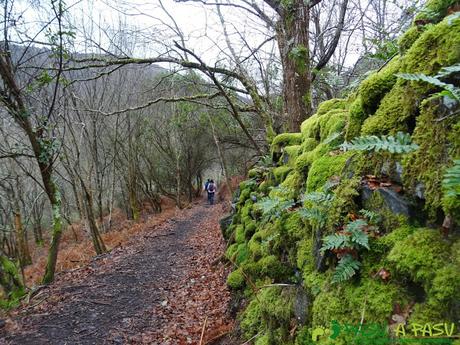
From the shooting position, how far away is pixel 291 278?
3.07 meters

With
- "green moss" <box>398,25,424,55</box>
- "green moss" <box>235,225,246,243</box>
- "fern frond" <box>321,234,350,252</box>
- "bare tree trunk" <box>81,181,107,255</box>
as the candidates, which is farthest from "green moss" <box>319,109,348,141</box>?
"bare tree trunk" <box>81,181,107,255</box>

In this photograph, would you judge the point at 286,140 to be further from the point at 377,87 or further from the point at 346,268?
the point at 346,268

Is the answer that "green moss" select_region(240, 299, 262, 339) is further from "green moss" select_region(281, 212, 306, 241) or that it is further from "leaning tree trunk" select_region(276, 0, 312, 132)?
"leaning tree trunk" select_region(276, 0, 312, 132)

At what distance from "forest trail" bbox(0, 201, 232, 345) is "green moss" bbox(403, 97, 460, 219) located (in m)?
3.25

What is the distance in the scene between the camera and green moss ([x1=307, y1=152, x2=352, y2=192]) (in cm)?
283

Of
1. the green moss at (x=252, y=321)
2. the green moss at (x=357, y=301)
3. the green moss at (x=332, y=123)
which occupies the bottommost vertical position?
the green moss at (x=252, y=321)

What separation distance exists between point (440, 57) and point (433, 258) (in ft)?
4.11

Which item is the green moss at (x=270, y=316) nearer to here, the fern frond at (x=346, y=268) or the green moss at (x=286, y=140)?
Result: the fern frond at (x=346, y=268)

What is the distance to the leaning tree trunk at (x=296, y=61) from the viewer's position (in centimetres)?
563

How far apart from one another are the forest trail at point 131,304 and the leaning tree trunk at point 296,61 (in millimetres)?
3612

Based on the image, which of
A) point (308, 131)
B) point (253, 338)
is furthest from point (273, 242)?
point (308, 131)

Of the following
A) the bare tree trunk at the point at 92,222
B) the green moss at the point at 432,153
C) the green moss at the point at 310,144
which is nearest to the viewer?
the green moss at the point at 432,153

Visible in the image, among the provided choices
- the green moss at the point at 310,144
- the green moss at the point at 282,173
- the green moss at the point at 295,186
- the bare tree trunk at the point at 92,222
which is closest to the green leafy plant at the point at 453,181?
the green moss at the point at 295,186

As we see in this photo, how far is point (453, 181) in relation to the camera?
4.43 feet
